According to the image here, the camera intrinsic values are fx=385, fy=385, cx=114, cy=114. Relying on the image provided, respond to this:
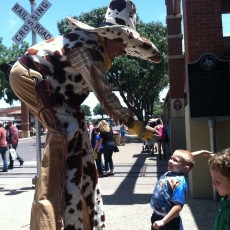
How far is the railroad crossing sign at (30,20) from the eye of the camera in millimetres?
7596

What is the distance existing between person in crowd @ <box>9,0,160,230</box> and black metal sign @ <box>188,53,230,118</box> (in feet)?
12.6

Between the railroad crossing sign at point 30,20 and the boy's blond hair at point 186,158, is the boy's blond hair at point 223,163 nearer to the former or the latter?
the boy's blond hair at point 186,158

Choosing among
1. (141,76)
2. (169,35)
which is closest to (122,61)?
(141,76)

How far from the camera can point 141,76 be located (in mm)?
26906

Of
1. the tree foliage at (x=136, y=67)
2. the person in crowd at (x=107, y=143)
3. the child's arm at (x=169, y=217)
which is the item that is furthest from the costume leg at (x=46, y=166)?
the tree foliage at (x=136, y=67)

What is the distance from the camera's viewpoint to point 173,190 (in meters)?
3.21

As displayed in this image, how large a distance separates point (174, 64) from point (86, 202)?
12.5 m

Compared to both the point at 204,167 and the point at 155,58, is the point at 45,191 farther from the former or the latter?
the point at 204,167

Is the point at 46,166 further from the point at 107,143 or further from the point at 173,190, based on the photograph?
the point at 107,143

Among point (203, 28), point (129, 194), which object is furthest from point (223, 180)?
point (129, 194)

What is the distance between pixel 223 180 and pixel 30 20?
6.44 metres

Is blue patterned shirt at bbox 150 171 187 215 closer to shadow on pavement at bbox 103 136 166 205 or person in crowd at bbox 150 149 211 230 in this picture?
person in crowd at bbox 150 149 211 230

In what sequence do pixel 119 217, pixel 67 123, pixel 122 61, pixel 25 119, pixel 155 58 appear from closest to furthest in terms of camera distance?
pixel 67 123 < pixel 155 58 < pixel 119 217 < pixel 122 61 < pixel 25 119

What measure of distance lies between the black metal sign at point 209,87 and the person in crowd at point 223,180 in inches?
172
